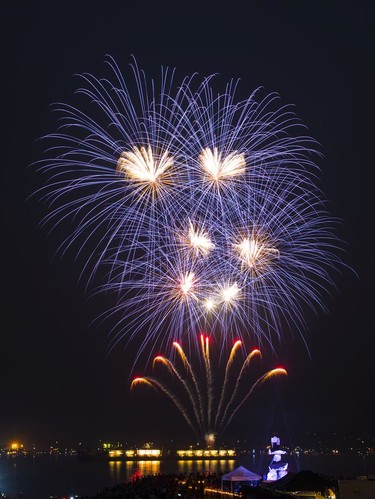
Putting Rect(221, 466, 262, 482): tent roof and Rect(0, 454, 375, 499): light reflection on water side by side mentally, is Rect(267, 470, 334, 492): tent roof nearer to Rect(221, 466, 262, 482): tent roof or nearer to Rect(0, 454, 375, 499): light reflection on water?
Rect(221, 466, 262, 482): tent roof

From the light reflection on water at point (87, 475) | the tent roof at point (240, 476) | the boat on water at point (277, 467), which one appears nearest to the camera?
the tent roof at point (240, 476)

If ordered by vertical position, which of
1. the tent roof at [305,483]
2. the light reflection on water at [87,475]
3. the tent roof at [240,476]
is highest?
the light reflection on water at [87,475]

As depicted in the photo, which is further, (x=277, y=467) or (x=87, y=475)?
(x=87, y=475)

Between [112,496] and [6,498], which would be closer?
[112,496]

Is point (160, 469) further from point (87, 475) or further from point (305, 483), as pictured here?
point (305, 483)

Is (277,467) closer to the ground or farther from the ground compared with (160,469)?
closer to the ground

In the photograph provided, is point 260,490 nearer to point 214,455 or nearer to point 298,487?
point 298,487

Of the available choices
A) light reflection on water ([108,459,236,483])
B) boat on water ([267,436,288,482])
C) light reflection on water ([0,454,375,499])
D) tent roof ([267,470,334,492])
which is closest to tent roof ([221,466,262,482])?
boat on water ([267,436,288,482])

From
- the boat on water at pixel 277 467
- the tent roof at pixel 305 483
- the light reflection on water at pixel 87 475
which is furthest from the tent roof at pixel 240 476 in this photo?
the light reflection on water at pixel 87 475

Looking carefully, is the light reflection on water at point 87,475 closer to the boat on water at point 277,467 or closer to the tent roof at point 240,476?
the boat on water at point 277,467

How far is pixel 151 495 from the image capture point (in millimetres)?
23391

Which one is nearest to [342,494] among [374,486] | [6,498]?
[374,486]

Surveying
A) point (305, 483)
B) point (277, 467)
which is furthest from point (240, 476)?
point (305, 483)

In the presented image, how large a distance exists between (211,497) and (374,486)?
868 cm
